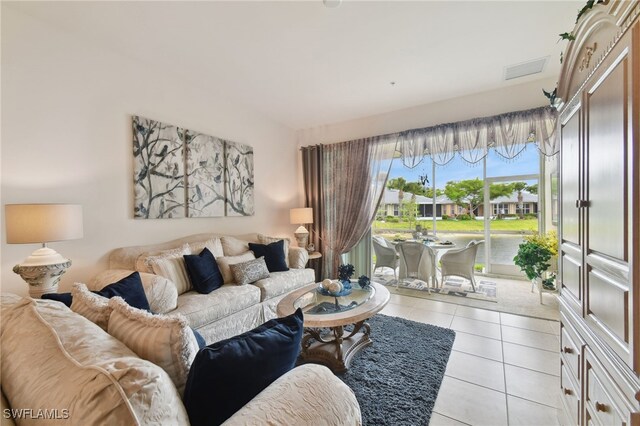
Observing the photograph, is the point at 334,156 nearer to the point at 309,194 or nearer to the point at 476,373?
the point at 309,194

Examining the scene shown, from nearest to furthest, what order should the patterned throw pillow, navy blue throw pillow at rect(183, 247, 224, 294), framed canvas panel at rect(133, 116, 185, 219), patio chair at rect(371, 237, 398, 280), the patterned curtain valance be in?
navy blue throw pillow at rect(183, 247, 224, 294), framed canvas panel at rect(133, 116, 185, 219), the patterned throw pillow, the patterned curtain valance, patio chair at rect(371, 237, 398, 280)

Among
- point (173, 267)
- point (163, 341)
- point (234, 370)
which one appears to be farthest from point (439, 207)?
point (163, 341)

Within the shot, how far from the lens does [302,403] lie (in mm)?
855

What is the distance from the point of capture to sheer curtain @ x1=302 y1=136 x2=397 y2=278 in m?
4.23

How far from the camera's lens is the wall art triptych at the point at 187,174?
281 cm

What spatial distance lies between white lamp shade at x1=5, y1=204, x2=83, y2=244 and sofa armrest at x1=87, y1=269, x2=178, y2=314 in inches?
18.3

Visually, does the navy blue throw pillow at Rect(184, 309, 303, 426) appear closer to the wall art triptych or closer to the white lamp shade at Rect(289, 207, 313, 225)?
the wall art triptych

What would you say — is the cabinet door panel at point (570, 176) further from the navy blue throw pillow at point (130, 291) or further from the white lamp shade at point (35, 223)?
the white lamp shade at point (35, 223)

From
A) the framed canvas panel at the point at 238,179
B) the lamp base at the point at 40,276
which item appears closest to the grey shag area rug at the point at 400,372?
the lamp base at the point at 40,276

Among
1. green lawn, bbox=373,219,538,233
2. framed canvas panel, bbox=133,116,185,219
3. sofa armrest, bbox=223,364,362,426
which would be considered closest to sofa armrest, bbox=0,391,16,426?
sofa armrest, bbox=223,364,362,426

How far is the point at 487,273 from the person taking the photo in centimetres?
505

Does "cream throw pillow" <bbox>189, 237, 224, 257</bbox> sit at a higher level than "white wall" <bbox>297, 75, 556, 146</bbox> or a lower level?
lower

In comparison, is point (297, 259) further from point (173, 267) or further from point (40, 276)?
point (40, 276)

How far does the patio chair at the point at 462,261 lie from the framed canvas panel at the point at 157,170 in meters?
3.72
